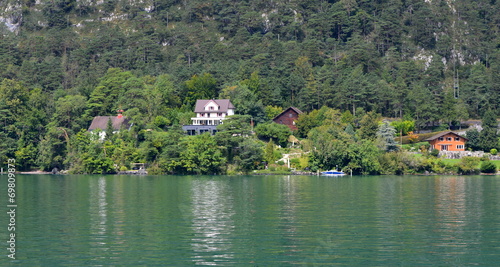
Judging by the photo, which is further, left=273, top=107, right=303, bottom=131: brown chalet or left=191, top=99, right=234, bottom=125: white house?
left=273, top=107, right=303, bottom=131: brown chalet

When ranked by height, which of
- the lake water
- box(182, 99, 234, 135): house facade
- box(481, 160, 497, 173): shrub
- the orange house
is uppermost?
box(182, 99, 234, 135): house facade

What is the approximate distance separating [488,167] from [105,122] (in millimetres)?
63630

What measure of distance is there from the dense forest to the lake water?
39586 millimetres

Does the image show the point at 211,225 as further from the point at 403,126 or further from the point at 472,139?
the point at 403,126

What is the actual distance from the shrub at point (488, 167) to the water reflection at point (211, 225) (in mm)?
47950

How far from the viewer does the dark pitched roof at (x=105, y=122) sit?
110 m

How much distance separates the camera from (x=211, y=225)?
37500 mm

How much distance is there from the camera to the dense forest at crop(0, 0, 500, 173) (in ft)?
333

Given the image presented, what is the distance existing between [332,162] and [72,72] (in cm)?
8558

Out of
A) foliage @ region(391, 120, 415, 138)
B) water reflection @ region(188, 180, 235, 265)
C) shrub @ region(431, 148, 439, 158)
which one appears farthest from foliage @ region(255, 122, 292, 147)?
water reflection @ region(188, 180, 235, 265)

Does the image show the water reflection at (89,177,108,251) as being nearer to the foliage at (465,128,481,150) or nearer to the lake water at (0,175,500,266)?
the lake water at (0,175,500,266)

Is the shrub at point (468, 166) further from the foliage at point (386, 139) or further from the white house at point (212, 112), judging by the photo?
the white house at point (212, 112)

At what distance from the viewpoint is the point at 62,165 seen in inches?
3986

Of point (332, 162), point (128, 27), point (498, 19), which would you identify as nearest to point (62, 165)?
point (332, 162)
